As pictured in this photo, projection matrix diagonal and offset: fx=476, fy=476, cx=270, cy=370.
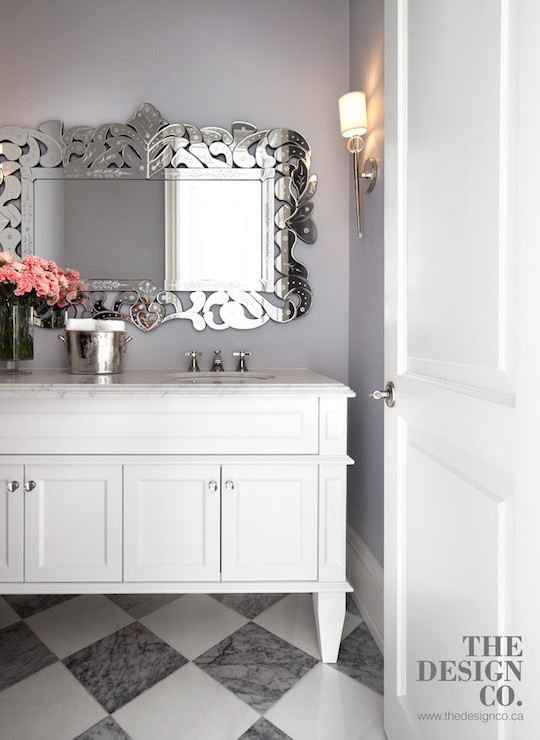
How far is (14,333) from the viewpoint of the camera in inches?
72.2

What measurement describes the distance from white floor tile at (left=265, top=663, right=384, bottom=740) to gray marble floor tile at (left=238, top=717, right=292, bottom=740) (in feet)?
0.05

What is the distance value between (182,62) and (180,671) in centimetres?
234

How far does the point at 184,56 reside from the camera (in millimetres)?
2064

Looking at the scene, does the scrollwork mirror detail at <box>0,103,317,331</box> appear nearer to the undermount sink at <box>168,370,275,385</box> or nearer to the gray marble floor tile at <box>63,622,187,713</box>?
the undermount sink at <box>168,370,275,385</box>

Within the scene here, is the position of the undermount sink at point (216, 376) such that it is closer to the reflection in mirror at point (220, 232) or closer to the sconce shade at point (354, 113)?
the reflection in mirror at point (220, 232)

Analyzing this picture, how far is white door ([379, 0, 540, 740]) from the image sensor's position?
640 millimetres

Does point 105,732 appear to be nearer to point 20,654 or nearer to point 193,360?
point 20,654

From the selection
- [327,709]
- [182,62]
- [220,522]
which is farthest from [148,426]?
[182,62]

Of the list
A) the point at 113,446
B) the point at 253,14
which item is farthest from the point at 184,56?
the point at 113,446

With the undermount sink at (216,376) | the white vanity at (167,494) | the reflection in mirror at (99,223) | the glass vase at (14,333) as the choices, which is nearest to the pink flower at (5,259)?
the glass vase at (14,333)

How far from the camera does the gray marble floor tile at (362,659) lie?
1.44m

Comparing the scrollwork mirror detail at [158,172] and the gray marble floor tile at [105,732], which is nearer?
the gray marble floor tile at [105,732]

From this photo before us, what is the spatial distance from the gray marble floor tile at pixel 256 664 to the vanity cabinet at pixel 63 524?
424mm

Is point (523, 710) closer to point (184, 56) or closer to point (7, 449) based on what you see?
point (7, 449)
